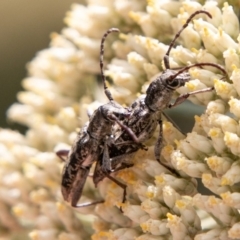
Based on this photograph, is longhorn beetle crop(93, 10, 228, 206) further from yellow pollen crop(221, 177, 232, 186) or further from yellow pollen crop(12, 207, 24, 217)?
yellow pollen crop(12, 207, 24, 217)

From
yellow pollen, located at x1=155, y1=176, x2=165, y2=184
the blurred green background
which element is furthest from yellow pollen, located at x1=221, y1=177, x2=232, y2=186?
the blurred green background

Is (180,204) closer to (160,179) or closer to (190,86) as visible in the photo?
(160,179)

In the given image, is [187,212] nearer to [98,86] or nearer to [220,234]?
[220,234]

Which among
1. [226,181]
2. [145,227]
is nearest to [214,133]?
[226,181]

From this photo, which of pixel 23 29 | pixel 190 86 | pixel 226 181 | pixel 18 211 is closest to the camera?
pixel 226 181

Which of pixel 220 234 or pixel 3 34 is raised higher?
pixel 3 34

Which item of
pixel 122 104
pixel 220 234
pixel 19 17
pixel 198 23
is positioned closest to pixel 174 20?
pixel 198 23
